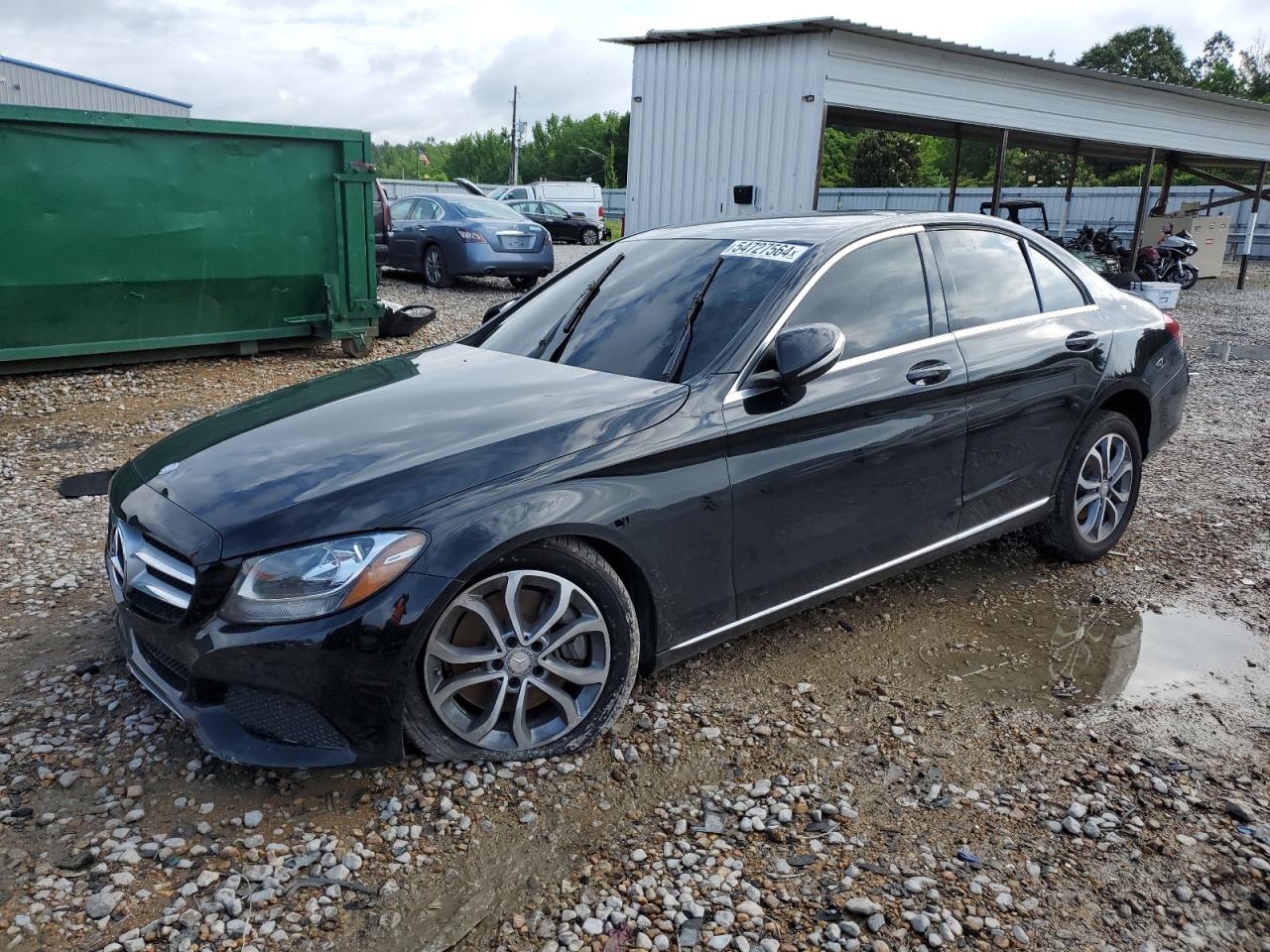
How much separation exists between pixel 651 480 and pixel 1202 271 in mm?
25620

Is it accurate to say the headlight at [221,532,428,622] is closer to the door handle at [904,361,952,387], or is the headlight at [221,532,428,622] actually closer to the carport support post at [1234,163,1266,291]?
the door handle at [904,361,952,387]

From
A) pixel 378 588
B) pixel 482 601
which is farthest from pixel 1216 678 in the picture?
pixel 378 588

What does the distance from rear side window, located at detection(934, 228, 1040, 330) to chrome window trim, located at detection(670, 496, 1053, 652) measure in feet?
2.69

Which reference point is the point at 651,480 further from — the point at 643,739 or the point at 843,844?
the point at 843,844

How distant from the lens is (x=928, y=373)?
147 inches

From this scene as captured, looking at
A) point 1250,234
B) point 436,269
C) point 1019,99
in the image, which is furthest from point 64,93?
point 1250,234

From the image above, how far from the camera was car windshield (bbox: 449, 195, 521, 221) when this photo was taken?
48.6 ft

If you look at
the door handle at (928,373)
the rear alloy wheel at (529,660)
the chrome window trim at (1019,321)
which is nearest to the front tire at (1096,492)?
the chrome window trim at (1019,321)

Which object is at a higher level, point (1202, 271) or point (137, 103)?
point (137, 103)

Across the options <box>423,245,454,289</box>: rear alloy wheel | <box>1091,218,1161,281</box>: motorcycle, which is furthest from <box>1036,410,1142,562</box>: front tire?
<box>1091,218,1161,281</box>: motorcycle

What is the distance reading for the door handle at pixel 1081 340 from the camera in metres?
4.28

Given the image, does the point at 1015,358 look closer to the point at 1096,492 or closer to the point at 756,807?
the point at 1096,492

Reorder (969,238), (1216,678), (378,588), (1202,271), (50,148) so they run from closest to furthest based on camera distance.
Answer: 1. (378,588)
2. (1216,678)
3. (969,238)
4. (50,148)
5. (1202,271)

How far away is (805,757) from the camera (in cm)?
310
